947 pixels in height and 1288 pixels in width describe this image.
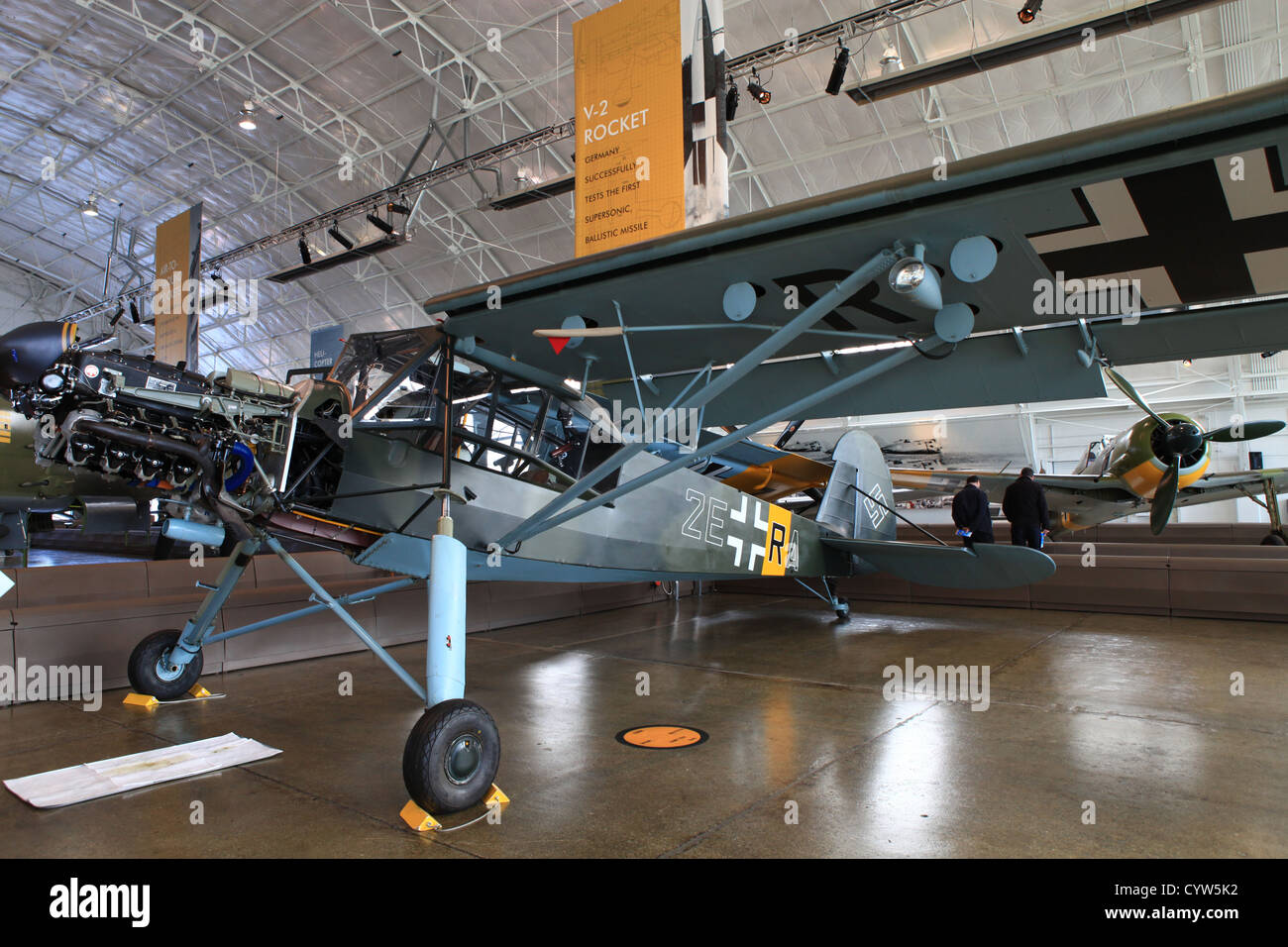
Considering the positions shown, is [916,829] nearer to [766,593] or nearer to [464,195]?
[766,593]

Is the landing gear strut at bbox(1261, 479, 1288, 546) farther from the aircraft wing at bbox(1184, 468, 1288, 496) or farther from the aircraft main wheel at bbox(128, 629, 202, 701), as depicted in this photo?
the aircraft main wheel at bbox(128, 629, 202, 701)

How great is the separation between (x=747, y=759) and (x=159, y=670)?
398cm

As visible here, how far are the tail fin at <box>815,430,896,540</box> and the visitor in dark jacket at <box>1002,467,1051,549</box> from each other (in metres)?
1.80

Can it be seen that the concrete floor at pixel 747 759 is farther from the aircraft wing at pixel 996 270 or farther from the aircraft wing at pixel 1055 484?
the aircraft wing at pixel 1055 484

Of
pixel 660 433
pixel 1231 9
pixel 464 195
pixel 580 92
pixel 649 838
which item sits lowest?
pixel 649 838

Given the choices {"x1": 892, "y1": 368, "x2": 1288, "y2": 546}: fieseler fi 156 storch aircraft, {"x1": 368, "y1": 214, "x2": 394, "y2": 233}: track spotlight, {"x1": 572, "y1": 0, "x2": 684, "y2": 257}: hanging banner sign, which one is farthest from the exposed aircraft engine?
{"x1": 368, "y1": 214, "x2": 394, "y2": 233}: track spotlight

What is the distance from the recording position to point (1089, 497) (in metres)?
12.3

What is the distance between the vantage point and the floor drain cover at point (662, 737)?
12.7 feet

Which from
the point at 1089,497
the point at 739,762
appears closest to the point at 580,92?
the point at 739,762

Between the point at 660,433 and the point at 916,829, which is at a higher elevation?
the point at 660,433

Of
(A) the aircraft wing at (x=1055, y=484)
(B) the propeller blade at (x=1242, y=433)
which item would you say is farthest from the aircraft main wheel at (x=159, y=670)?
(B) the propeller blade at (x=1242, y=433)

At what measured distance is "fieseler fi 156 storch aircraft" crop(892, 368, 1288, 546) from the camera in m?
10.7
